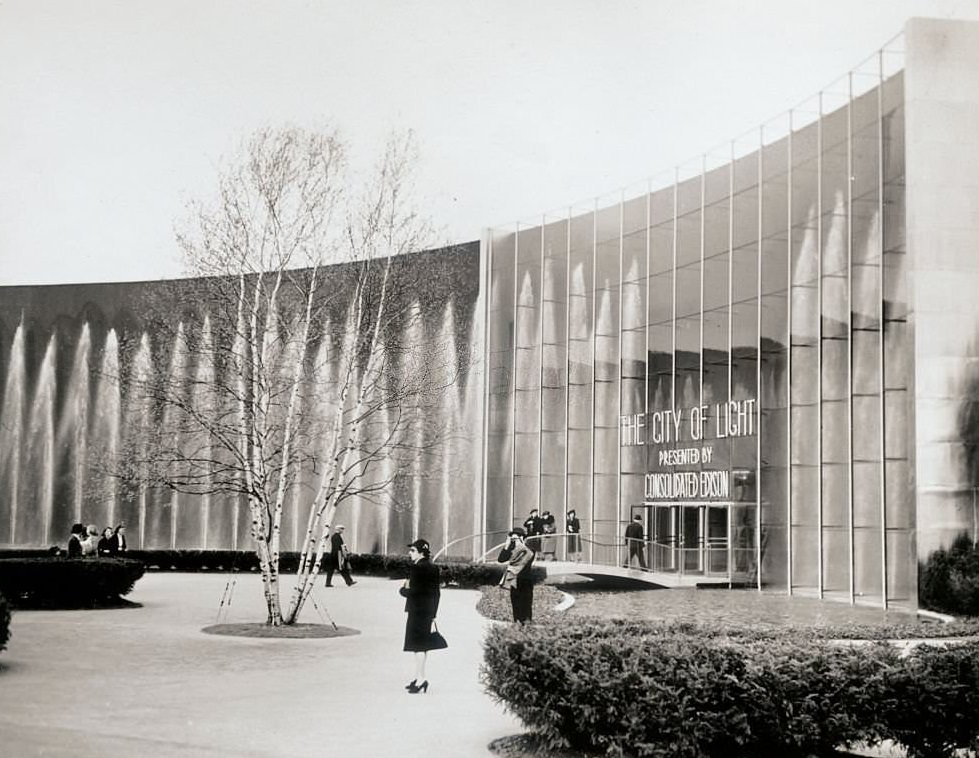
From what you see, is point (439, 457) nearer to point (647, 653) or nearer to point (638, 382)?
point (638, 382)

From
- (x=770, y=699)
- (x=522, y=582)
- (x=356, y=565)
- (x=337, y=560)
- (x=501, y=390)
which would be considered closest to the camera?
(x=770, y=699)

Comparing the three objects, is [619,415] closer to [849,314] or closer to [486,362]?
[486,362]

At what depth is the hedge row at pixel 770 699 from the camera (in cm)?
733

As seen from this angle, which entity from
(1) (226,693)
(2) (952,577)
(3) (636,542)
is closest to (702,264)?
(3) (636,542)

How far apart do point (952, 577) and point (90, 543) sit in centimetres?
1780

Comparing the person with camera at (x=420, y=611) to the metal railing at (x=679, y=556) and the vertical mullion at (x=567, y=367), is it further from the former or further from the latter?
the vertical mullion at (x=567, y=367)

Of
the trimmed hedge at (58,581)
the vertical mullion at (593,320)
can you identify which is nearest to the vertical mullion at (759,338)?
the vertical mullion at (593,320)

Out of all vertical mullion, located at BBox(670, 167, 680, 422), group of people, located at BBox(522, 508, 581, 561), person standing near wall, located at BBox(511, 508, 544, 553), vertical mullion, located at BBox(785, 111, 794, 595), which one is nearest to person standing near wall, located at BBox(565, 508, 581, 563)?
group of people, located at BBox(522, 508, 581, 561)

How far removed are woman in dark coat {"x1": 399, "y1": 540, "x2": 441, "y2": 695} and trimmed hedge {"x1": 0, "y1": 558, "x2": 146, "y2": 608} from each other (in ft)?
34.2

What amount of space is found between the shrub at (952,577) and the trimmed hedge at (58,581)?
1453 centimetres

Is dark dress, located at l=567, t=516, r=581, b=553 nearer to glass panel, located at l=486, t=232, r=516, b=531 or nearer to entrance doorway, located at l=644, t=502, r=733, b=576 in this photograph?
entrance doorway, located at l=644, t=502, r=733, b=576

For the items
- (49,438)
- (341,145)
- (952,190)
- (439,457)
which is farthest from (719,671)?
(49,438)

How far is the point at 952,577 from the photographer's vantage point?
19844mm

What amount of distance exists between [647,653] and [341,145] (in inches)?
439
